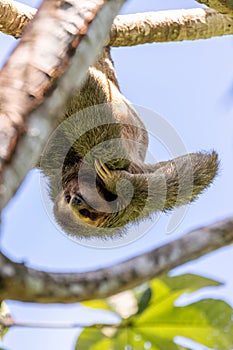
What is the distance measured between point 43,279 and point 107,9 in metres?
0.44

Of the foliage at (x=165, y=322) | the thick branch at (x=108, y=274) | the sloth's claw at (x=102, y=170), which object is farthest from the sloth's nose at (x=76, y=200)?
the thick branch at (x=108, y=274)

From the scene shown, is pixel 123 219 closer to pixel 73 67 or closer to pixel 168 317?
pixel 168 317

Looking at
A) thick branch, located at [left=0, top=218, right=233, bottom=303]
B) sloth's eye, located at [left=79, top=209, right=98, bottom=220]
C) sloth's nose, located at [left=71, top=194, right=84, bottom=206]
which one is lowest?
sloth's eye, located at [left=79, top=209, right=98, bottom=220]

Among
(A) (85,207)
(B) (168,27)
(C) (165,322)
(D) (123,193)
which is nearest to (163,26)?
(B) (168,27)

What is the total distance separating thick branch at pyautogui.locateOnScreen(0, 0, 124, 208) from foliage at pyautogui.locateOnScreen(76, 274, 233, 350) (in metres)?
0.51

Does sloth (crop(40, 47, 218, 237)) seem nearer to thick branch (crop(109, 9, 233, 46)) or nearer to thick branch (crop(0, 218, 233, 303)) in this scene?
thick branch (crop(109, 9, 233, 46))

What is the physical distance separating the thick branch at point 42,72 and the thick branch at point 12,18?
2.20 metres

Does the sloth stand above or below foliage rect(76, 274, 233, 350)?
below

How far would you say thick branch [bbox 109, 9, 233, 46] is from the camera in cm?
347

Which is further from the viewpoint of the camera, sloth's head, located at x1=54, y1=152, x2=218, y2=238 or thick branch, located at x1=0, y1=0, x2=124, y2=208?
sloth's head, located at x1=54, y1=152, x2=218, y2=238

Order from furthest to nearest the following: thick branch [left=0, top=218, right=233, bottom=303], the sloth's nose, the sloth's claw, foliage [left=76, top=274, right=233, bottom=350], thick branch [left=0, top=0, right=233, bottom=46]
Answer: thick branch [left=0, top=0, right=233, bottom=46]
the sloth's claw
the sloth's nose
foliage [left=76, top=274, right=233, bottom=350]
thick branch [left=0, top=218, right=233, bottom=303]

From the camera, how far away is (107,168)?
327 cm

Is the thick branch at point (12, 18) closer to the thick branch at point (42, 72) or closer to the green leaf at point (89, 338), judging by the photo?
the green leaf at point (89, 338)

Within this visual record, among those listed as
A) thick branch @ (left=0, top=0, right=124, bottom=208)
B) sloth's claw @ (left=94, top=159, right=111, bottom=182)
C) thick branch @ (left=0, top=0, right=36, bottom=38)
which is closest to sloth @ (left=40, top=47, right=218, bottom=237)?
sloth's claw @ (left=94, top=159, right=111, bottom=182)
